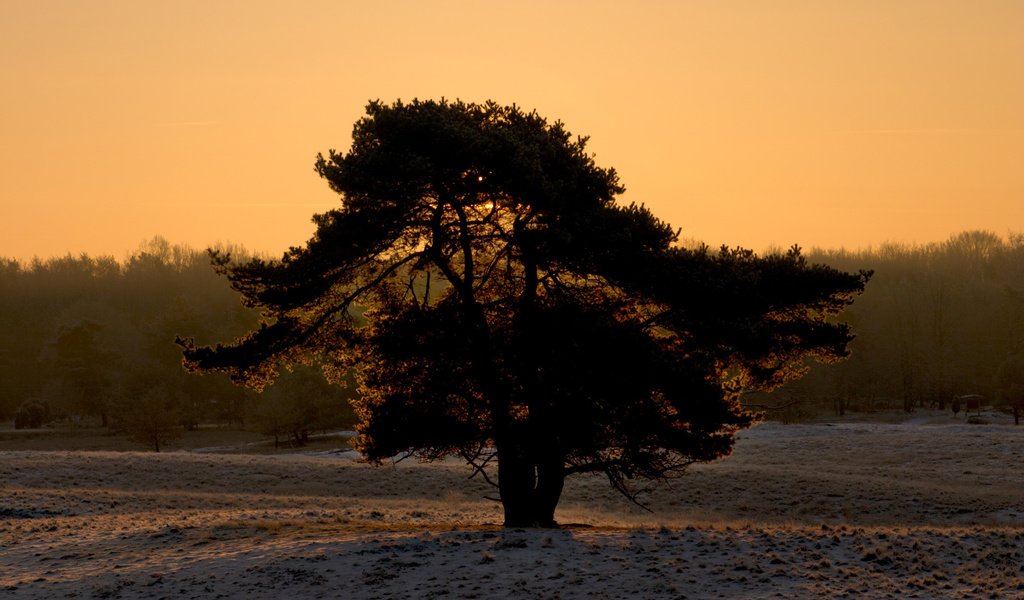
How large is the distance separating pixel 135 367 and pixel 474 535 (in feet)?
238

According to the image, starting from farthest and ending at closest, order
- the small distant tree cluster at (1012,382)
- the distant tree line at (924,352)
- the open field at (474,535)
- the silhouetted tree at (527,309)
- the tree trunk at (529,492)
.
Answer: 1. the distant tree line at (924,352)
2. the small distant tree cluster at (1012,382)
3. the tree trunk at (529,492)
4. the silhouetted tree at (527,309)
5. the open field at (474,535)

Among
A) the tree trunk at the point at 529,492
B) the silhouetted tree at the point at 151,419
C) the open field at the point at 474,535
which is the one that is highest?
the silhouetted tree at the point at 151,419

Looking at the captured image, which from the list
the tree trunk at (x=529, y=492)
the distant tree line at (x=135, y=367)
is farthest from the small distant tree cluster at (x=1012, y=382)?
the tree trunk at (x=529, y=492)

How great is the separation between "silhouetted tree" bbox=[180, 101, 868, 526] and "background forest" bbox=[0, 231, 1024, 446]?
4912cm

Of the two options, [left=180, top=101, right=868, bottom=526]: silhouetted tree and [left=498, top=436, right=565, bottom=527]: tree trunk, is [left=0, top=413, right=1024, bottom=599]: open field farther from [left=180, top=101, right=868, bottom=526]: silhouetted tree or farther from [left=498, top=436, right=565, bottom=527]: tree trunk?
[left=180, top=101, right=868, bottom=526]: silhouetted tree

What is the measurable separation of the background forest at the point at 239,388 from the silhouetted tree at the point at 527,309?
161 ft

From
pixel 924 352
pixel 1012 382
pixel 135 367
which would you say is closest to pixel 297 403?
pixel 135 367

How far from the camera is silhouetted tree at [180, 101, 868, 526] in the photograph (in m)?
21.7

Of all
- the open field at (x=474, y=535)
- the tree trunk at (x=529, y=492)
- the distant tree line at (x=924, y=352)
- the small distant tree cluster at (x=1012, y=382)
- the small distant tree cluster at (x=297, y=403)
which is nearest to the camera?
the open field at (x=474, y=535)

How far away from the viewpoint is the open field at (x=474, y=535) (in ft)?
58.7

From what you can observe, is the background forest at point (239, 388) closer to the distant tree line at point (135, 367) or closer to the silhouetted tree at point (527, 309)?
the distant tree line at point (135, 367)

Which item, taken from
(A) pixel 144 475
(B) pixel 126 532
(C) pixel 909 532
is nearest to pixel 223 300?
(A) pixel 144 475

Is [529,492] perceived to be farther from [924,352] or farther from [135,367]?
[924,352]

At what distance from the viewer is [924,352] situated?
102m
